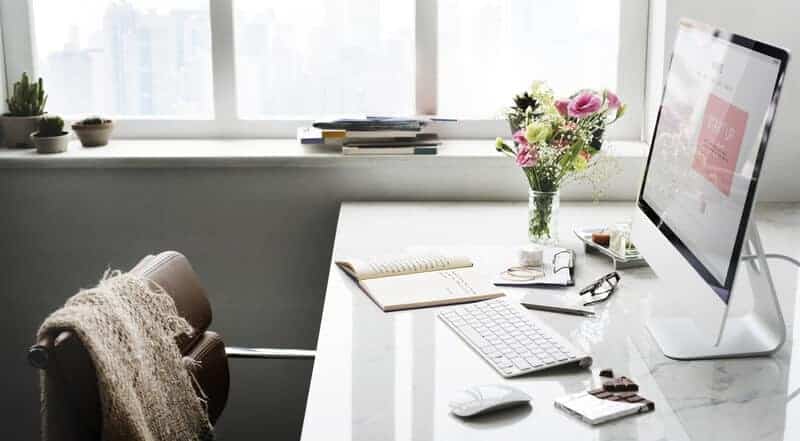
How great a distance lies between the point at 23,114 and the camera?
9.29ft

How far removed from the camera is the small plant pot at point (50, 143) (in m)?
2.71

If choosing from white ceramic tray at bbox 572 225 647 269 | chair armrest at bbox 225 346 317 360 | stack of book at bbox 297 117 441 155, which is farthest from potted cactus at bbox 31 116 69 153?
white ceramic tray at bbox 572 225 647 269

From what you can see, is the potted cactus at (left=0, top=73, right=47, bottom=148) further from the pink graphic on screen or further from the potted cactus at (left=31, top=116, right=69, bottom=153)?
the pink graphic on screen

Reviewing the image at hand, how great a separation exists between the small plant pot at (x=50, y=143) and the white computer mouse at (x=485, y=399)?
1.63 metres

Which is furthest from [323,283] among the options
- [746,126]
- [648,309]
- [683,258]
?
[746,126]

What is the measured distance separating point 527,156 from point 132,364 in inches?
39.0

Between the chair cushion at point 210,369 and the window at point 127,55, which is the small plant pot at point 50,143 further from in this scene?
the chair cushion at point 210,369

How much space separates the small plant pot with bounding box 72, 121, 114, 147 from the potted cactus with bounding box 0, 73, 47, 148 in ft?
0.38

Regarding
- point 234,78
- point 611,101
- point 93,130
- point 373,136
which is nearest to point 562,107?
point 611,101

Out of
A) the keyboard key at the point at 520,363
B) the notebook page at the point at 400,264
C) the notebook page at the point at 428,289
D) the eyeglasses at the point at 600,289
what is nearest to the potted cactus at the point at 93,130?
the notebook page at the point at 400,264

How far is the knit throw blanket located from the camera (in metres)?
1.48

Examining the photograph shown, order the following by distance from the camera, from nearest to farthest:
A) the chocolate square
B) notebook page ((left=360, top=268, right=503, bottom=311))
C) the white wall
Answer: the chocolate square, notebook page ((left=360, top=268, right=503, bottom=311)), the white wall

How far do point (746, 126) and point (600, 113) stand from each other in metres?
0.85

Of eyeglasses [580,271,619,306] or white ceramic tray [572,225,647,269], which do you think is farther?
white ceramic tray [572,225,647,269]
